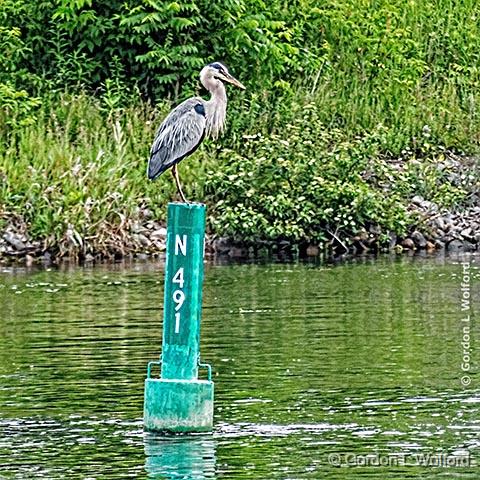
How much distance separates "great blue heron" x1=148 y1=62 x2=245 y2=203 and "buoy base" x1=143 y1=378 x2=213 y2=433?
10.3 feet

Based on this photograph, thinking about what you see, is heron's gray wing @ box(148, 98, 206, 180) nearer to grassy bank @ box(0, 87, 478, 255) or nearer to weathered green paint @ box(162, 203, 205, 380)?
weathered green paint @ box(162, 203, 205, 380)

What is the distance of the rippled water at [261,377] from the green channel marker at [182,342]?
158mm

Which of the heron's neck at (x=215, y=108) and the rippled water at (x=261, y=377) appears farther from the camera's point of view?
the heron's neck at (x=215, y=108)

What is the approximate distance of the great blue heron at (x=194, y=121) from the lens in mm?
15141

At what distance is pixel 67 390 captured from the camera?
14055 mm

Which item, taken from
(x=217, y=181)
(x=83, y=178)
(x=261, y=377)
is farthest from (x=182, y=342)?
(x=217, y=181)

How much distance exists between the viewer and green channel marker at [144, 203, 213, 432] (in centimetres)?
1234

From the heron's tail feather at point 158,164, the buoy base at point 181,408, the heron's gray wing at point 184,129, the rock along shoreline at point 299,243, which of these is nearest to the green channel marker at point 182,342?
the buoy base at point 181,408

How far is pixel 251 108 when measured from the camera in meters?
29.5

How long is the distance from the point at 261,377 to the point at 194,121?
2277 mm

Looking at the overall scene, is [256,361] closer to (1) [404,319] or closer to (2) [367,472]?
(1) [404,319]

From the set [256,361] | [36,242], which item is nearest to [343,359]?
[256,361]

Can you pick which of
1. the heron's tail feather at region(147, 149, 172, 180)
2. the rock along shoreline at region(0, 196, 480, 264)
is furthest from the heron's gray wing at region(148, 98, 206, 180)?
the rock along shoreline at region(0, 196, 480, 264)

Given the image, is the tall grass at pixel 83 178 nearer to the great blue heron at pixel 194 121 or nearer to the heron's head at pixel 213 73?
the great blue heron at pixel 194 121
